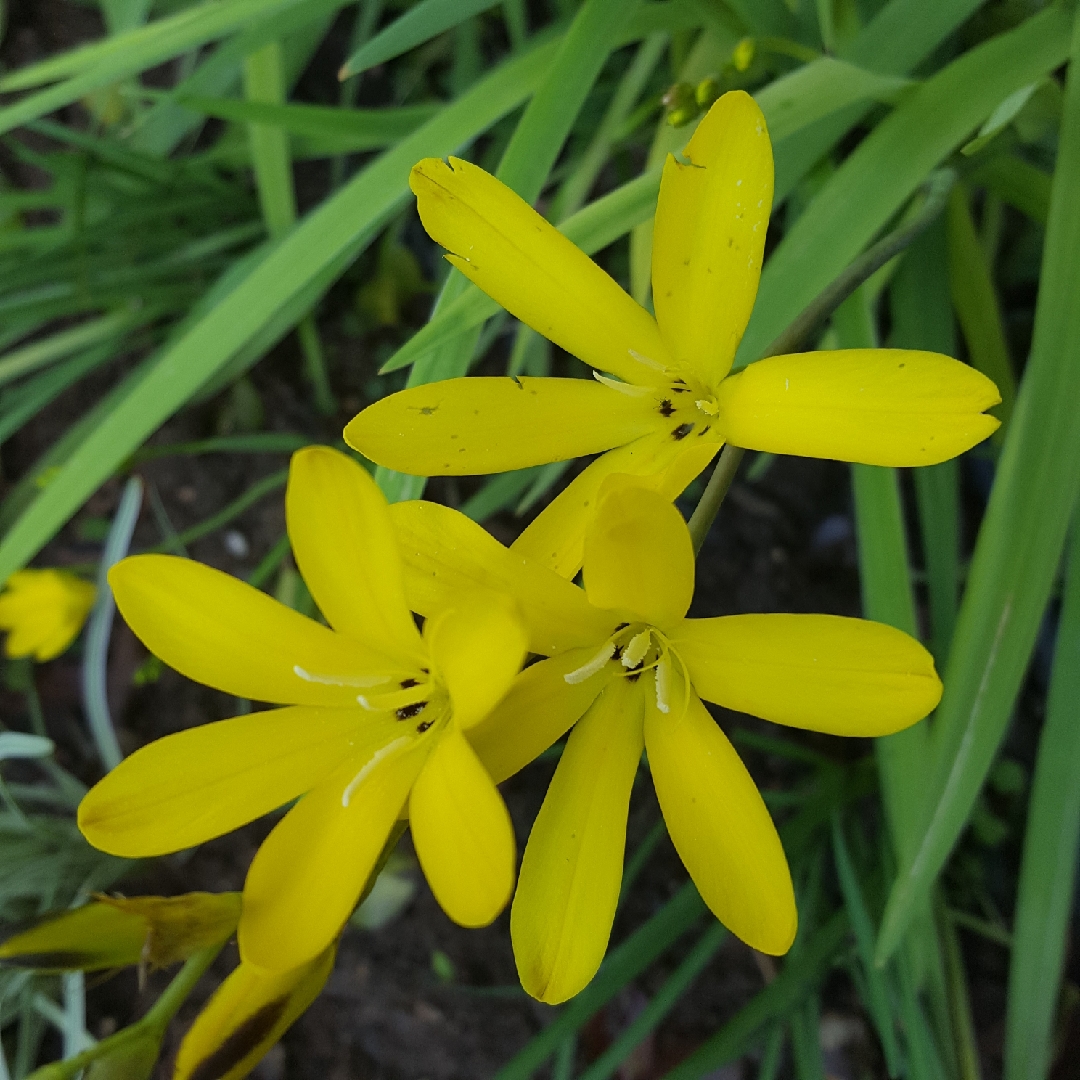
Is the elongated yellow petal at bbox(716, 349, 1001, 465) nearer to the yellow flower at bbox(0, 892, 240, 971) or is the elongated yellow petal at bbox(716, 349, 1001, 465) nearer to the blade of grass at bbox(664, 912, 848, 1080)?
the yellow flower at bbox(0, 892, 240, 971)

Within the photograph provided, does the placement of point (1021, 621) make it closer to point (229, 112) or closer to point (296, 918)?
point (296, 918)

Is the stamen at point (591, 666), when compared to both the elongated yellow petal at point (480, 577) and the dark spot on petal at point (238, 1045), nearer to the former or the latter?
the elongated yellow petal at point (480, 577)

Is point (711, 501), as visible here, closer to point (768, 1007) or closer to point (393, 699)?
point (393, 699)

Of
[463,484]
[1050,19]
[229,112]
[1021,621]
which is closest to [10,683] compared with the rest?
[463,484]

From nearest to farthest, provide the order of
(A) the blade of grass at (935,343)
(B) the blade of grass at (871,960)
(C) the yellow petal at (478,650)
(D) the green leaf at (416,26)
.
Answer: (C) the yellow petal at (478,650)
(D) the green leaf at (416,26)
(B) the blade of grass at (871,960)
(A) the blade of grass at (935,343)

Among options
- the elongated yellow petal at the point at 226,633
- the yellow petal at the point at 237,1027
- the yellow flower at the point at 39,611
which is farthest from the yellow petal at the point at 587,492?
the yellow flower at the point at 39,611

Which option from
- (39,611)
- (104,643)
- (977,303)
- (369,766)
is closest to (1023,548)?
(977,303)
